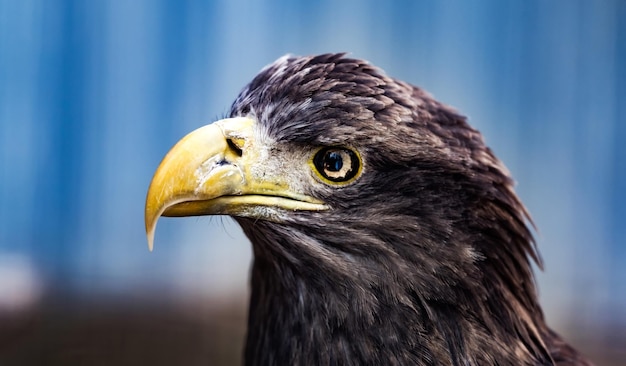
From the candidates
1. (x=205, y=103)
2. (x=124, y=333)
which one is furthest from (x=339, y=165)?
(x=124, y=333)

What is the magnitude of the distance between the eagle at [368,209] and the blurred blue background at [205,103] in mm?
1839

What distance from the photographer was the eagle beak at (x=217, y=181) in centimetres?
175

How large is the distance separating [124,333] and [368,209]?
2589 mm

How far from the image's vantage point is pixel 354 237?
1.87 m

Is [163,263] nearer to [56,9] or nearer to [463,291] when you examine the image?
[56,9]

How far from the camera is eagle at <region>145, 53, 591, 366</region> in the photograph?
1812mm

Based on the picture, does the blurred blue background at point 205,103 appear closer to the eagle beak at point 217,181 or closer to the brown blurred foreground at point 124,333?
the brown blurred foreground at point 124,333

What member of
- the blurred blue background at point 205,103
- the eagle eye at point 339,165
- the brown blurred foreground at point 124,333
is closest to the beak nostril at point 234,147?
the eagle eye at point 339,165

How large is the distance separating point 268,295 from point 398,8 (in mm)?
2553

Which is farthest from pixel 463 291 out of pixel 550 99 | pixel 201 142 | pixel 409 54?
pixel 550 99

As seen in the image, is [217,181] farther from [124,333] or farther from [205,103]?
[124,333]

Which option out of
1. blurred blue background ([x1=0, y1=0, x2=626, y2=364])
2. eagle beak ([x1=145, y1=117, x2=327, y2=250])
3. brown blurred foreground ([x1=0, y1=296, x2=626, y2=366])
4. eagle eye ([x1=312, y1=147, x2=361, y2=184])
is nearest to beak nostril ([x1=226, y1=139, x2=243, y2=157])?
eagle beak ([x1=145, y1=117, x2=327, y2=250])

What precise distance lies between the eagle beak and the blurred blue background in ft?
6.09

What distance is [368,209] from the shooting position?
1.87 m
